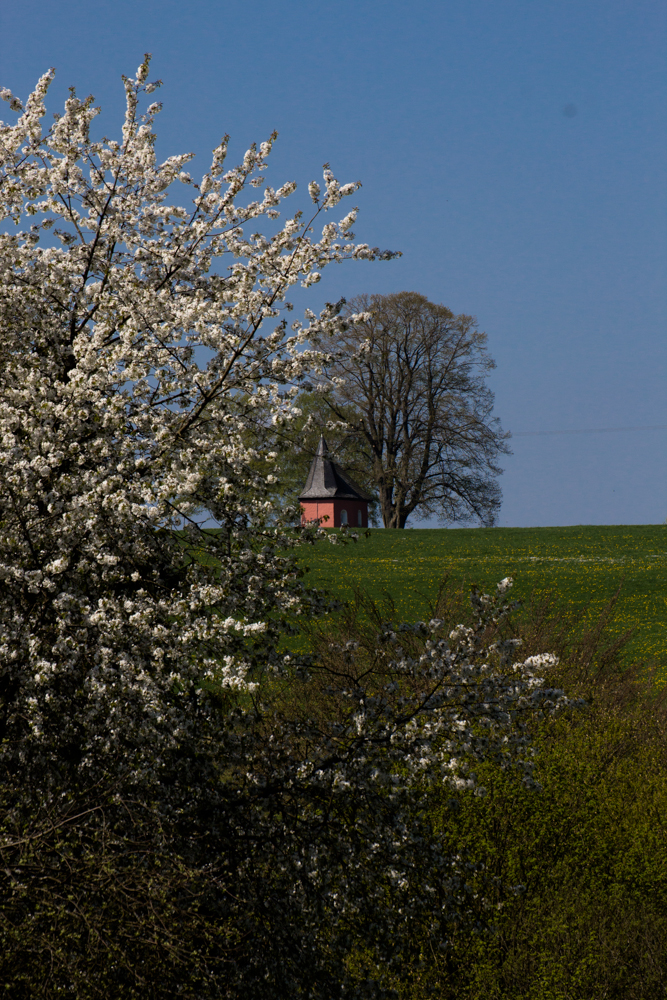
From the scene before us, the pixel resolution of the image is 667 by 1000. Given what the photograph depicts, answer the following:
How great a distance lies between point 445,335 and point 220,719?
1543 inches

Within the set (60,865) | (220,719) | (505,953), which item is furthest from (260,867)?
(505,953)

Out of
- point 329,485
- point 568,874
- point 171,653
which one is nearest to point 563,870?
point 568,874

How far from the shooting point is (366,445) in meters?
44.8

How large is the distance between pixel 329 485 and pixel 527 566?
17.0 m

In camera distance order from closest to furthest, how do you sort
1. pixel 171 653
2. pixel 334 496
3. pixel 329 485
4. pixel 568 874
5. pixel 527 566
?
pixel 171 653 < pixel 568 874 < pixel 527 566 < pixel 334 496 < pixel 329 485

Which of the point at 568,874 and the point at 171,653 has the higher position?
the point at 171,653

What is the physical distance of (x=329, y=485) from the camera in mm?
46031

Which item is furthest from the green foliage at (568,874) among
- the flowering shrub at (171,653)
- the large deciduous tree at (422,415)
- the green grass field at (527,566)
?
the large deciduous tree at (422,415)

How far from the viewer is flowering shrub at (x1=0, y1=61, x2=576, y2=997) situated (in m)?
5.00

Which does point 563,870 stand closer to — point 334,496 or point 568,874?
point 568,874

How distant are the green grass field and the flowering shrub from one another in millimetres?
10718

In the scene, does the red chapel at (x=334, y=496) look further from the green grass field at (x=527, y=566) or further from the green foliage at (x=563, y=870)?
the green foliage at (x=563, y=870)

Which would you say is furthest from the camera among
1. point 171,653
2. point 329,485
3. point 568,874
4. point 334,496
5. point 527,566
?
point 329,485

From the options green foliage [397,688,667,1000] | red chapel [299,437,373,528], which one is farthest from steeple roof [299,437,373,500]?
green foliage [397,688,667,1000]
